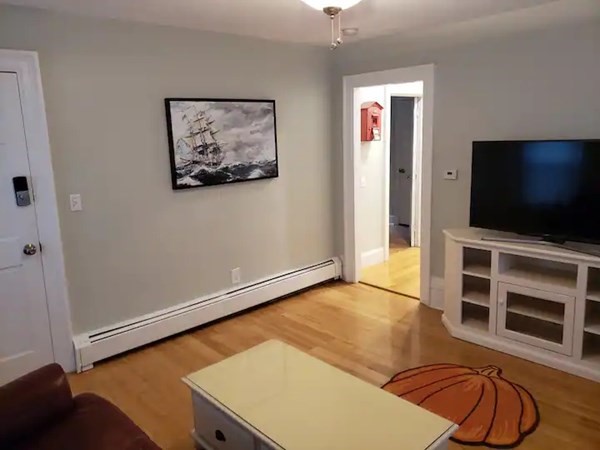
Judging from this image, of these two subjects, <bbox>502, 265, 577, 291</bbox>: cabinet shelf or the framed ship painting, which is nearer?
<bbox>502, 265, 577, 291</bbox>: cabinet shelf

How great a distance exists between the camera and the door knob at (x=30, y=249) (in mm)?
2961

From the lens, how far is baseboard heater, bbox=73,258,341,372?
129 inches

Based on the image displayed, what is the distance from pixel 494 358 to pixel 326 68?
2997 millimetres

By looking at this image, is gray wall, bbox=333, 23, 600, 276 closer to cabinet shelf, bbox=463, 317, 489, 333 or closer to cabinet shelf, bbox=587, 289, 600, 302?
cabinet shelf, bbox=463, 317, 489, 333

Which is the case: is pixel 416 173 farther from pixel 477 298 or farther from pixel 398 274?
pixel 477 298

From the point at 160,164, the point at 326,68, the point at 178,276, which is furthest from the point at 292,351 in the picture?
the point at 326,68

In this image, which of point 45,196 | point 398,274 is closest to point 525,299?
point 398,274

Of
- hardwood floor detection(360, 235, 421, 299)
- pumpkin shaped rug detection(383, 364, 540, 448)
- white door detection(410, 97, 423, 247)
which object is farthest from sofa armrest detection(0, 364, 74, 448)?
white door detection(410, 97, 423, 247)

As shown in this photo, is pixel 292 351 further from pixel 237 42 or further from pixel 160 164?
pixel 237 42

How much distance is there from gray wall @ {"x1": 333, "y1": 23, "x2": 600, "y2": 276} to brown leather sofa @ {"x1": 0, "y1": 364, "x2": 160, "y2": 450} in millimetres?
3023

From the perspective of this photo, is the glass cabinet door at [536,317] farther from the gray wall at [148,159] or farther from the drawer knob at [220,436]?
the drawer knob at [220,436]

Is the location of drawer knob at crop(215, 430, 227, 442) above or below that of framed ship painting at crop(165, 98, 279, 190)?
below

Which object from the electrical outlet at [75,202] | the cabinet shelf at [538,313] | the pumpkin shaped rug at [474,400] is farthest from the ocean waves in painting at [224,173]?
the cabinet shelf at [538,313]

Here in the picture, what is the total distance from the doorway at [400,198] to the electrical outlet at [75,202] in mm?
2807
